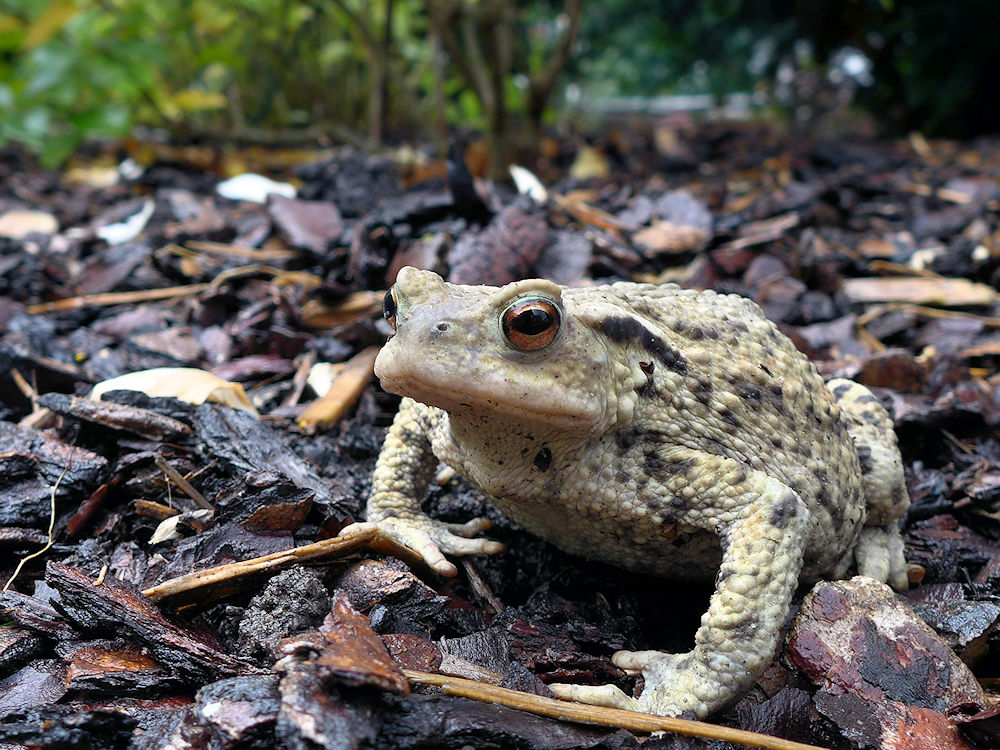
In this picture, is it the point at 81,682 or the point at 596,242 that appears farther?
the point at 596,242

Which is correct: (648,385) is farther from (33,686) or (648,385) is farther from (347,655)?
(33,686)

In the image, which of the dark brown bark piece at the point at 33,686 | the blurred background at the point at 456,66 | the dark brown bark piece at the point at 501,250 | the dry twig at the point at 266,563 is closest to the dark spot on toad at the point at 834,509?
the dry twig at the point at 266,563

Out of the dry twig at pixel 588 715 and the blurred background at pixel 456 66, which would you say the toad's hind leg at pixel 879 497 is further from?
the blurred background at pixel 456 66

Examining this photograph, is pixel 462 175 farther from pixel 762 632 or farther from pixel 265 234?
pixel 762 632

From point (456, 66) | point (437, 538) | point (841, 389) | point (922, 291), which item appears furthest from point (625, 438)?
point (456, 66)

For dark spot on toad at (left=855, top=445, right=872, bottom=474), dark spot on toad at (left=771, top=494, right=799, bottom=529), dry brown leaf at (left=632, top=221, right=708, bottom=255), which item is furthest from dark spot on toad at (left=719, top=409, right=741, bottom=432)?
dry brown leaf at (left=632, top=221, right=708, bottom=255)

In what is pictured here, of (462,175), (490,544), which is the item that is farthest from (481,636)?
(462,175)
